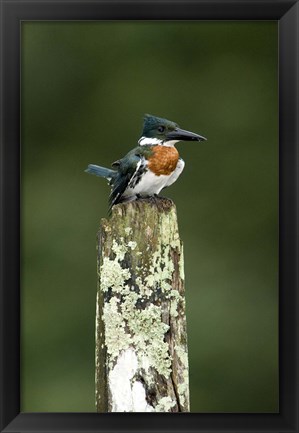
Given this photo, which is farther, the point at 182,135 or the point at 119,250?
the point at 182,135

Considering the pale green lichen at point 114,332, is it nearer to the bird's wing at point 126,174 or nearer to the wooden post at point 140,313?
the wooden post at point 140,313

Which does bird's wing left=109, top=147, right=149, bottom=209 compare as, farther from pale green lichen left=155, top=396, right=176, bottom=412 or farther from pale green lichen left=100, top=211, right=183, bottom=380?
pale green lichen left=155, top=396, right=176, bottom=412

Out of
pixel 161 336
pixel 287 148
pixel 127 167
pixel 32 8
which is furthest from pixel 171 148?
pixel 161 336

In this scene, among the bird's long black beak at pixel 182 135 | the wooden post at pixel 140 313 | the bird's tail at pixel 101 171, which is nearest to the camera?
the wooden post at pixel 140 313

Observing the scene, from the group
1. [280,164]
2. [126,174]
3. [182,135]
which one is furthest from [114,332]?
[182,135]

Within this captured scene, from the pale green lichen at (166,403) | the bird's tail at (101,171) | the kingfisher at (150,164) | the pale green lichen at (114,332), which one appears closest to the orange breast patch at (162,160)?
the kingfisher at (150,164)

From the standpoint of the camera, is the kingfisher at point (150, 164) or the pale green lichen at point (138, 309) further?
the kingfisher at point (150, 164)

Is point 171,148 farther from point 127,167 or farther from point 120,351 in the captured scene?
point 120,351

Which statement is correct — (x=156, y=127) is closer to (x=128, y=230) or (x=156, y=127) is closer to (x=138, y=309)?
(x=128, y=230)
